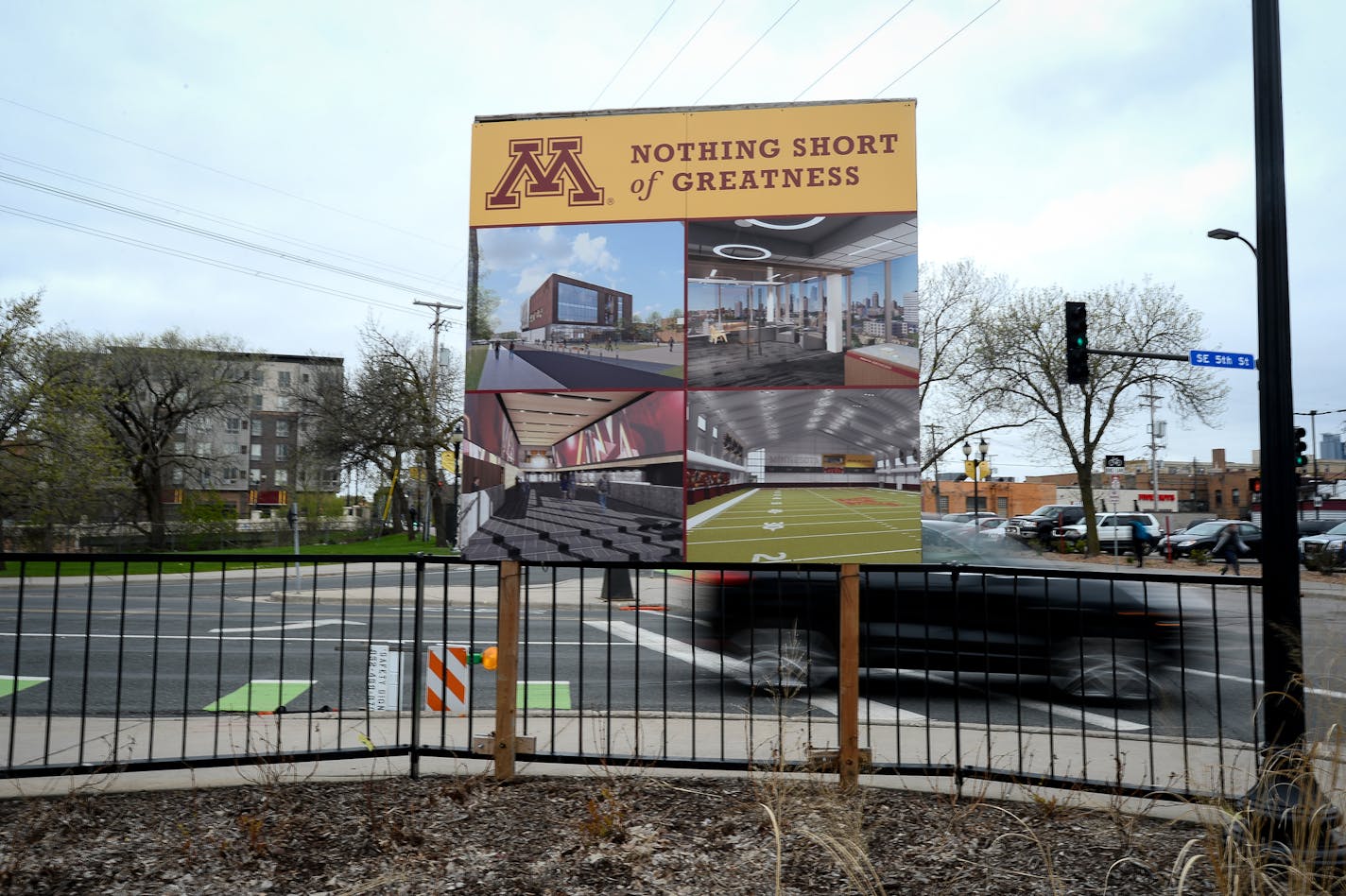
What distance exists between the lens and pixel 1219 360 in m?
22.2

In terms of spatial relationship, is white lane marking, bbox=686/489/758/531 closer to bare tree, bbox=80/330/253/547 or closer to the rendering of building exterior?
the rendering of building exterior

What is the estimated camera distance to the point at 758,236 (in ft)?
65.0

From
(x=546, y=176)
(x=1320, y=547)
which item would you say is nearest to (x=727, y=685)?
(x=546, y=176)

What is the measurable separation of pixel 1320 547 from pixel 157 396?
5272 centimetres

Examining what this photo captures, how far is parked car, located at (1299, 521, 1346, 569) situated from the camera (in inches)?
1156

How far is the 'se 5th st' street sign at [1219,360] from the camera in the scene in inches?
872

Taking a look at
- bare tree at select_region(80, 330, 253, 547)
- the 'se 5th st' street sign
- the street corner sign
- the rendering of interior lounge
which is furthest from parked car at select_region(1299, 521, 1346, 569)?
bare tree at select_region(80, 330, 253, 547)

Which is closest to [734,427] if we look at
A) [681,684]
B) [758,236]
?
[758,236]

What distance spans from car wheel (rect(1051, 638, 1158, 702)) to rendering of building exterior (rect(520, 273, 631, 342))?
13268mm

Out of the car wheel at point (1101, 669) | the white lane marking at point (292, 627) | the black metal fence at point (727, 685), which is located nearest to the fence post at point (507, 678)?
the black metal fence at point (727, 685)

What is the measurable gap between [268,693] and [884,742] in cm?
632

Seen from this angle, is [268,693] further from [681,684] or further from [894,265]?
[894,265]

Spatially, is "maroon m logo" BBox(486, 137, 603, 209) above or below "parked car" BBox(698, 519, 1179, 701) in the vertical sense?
above

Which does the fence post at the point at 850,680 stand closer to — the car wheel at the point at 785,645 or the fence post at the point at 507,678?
the fence post at the point at 507,678
